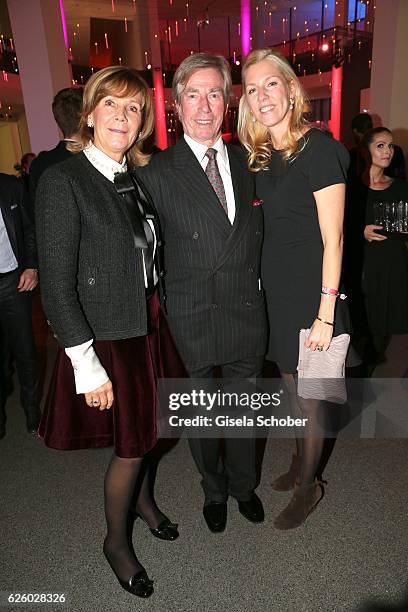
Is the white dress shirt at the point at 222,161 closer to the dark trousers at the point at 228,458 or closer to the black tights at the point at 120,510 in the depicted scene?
the dark trousers at the point at 228,458

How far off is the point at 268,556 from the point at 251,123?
1.73 meters

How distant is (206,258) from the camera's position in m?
1.67

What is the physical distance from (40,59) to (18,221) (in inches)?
177

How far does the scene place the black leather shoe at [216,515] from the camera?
1.97 m

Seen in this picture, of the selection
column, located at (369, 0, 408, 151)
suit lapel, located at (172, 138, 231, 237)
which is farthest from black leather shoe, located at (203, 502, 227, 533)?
column, located at (369, 0, 408, 151)

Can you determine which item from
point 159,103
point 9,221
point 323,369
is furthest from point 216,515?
point 159,103

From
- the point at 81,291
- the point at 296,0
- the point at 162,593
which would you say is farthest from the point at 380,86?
the point at 296,0

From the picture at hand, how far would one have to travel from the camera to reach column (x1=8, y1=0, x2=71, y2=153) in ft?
19.3

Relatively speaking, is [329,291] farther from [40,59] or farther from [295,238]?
[40,59]

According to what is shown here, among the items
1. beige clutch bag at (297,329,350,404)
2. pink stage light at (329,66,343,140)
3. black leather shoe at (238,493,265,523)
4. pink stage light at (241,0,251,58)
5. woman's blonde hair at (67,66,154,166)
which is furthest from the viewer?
pink stage light at (329,66,343,140)

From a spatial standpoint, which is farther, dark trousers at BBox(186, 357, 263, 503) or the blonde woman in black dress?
dark trousers at BBox(186, 357, 263, 503)

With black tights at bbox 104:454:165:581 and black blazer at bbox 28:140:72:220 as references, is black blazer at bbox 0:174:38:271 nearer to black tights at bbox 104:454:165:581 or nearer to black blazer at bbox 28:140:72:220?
black blazer at bbox 28:140:72:220

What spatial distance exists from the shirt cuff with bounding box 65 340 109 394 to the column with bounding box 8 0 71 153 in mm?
5418

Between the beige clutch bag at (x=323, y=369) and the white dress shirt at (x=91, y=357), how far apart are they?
28.9 inches
